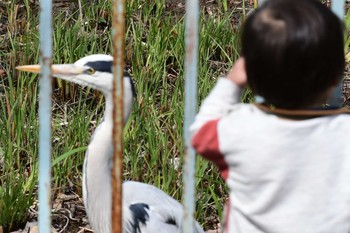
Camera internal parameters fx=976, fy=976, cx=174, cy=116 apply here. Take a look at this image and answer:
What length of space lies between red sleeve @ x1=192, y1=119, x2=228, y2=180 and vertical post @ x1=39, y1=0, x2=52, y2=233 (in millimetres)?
383

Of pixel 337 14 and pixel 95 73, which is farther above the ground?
pixel 337 14

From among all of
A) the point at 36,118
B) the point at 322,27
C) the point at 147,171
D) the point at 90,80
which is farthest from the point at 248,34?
the point at 36,118

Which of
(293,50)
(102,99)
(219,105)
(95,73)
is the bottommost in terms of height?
(102,99)

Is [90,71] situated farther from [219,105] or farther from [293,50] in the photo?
[293,50]

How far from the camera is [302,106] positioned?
1.92 meters

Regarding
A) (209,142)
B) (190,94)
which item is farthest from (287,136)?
(190,94)

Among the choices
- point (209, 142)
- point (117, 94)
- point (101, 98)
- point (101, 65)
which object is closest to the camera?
point (209, 142)

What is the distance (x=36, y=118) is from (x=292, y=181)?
194 centimetres

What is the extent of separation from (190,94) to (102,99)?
5.86 feet

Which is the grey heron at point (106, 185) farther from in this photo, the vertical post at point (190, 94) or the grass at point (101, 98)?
the vertical post at point (190, 94)

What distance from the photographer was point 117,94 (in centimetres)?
212

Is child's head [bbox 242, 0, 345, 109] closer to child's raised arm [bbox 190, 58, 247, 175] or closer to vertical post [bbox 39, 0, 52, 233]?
child's raised arm [bbox 190, 58, 247, 175]

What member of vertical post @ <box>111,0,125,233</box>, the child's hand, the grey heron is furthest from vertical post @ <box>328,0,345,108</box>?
the grey heron

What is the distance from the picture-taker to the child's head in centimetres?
184
